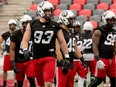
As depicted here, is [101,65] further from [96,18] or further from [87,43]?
[96,18]

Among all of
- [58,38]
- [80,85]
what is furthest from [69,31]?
[80,85]

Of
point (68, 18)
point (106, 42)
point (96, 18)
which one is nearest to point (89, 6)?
point (96, 18)

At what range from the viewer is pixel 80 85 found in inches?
365

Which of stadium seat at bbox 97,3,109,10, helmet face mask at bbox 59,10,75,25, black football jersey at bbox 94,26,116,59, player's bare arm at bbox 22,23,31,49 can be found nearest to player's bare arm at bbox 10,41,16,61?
helmet face mask at bbox 59,10,75,25

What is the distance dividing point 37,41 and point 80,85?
89.4 inches

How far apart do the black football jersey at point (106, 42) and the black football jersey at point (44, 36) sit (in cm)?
120

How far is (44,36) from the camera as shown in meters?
7.28

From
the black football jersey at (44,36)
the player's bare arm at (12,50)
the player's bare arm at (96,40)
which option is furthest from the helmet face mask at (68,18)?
the player's bare arm at (12,50)

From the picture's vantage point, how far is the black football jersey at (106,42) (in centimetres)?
823

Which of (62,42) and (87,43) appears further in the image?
(87,43)

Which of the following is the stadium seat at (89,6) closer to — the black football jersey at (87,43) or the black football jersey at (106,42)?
the black football jersey at (87,43)

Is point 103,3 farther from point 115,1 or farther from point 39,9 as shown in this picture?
point 39,9

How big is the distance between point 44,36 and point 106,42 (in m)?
1.49

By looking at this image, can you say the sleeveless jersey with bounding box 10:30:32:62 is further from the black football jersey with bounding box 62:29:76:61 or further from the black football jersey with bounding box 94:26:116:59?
the black football jersey with bounding box 94:26:116:59
